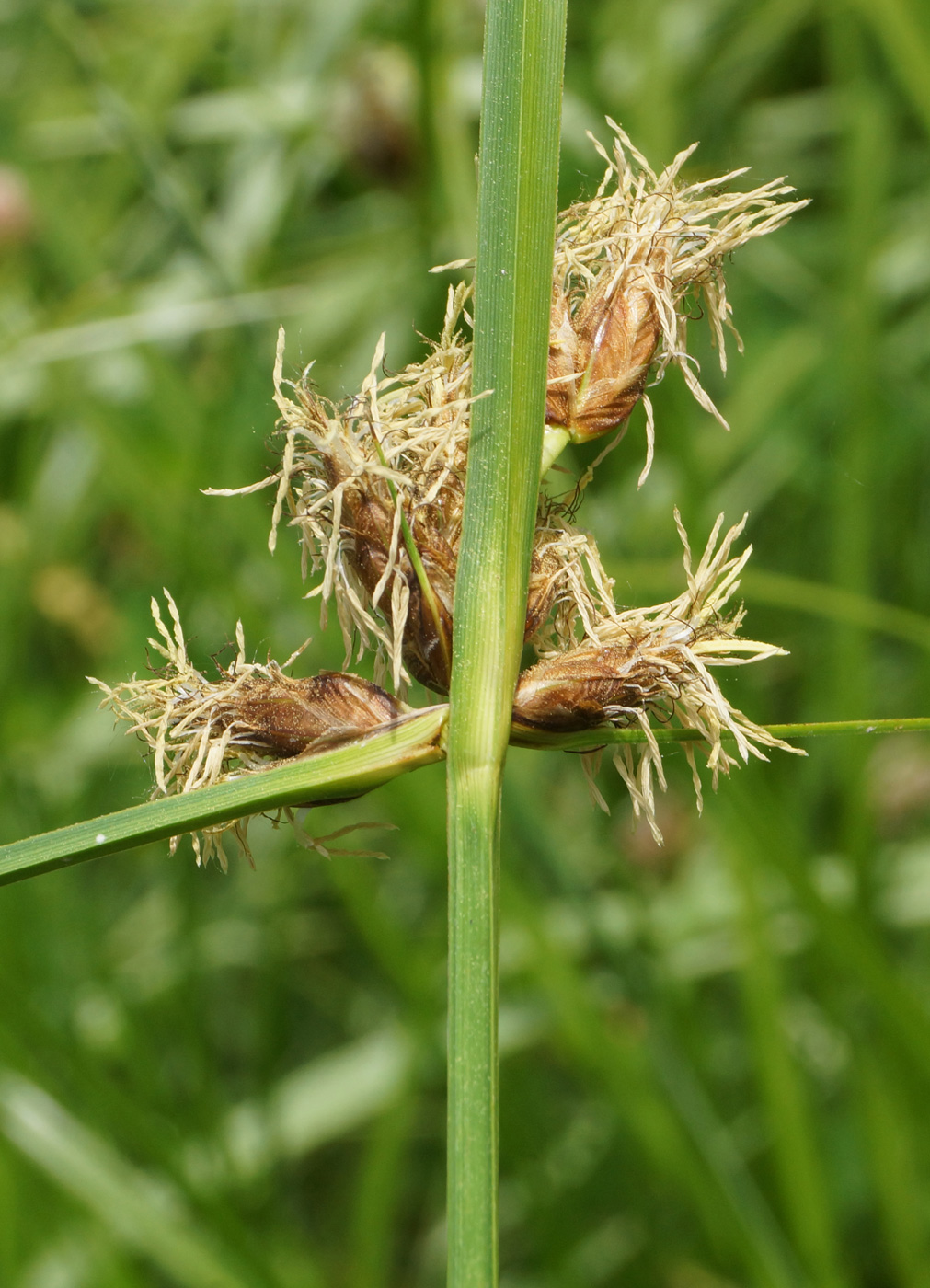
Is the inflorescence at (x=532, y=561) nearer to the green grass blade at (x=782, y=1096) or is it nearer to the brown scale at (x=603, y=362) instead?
the brown scale at (x=603, y=362)

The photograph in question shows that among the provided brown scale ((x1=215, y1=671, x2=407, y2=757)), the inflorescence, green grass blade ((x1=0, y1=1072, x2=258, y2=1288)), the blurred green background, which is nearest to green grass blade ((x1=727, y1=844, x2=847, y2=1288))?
the blurred green background

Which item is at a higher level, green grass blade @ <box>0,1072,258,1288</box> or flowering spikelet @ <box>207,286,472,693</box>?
flowering spikelet @ <box>207,286,472,693</box>

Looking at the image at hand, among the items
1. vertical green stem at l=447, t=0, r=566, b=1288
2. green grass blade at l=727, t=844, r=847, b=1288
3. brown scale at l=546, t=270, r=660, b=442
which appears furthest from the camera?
green grass blade at l=727, t=844, r=847, b=1288

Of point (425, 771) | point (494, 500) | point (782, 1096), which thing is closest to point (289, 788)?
point (494, 500)

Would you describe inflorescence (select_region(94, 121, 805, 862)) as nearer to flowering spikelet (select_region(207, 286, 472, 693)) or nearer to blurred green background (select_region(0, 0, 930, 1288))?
flowering spikelet (select_region(207, 286, 472, 693))

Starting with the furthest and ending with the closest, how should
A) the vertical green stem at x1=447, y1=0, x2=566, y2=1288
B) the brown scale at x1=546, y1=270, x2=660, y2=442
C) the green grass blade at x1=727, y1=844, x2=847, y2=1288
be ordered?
the green grass blade at x1=727, y1=844, x2=847, y2=1288 → the brown scale at x1=546, y1=270, x2=660, y2=442 → the vertical green stem at x1=447, y1=0, x2=566, y2=1288

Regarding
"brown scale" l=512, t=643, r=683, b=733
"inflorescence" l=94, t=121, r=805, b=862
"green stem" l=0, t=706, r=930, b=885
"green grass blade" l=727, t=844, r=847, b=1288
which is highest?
"inflorescence" l=94, t=121, r=805, b=862
